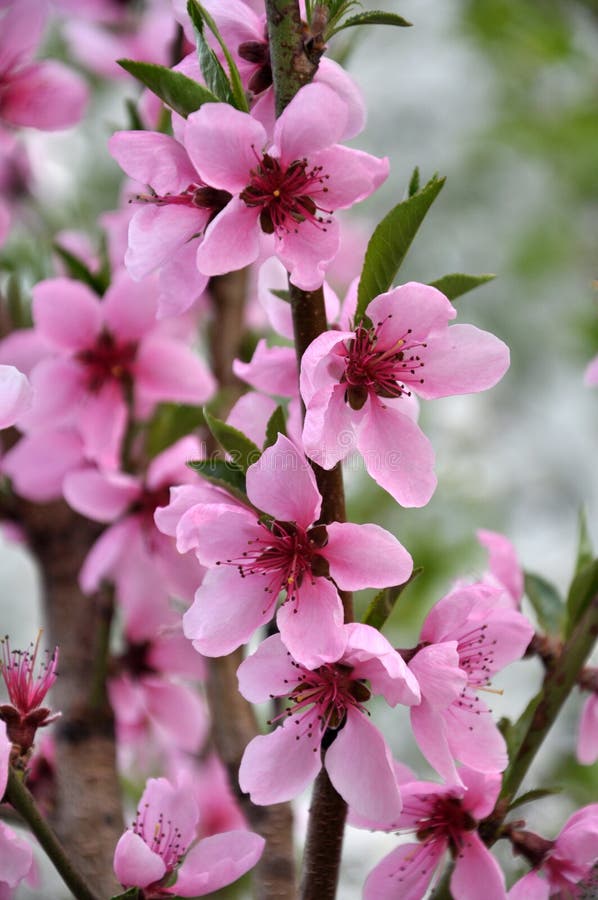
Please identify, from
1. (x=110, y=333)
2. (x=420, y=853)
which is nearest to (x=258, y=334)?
(x=110, y=333)

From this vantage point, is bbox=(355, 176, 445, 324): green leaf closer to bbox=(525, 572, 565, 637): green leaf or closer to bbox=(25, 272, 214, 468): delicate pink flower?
bbox=(525, 572, 565, 637): green leaf

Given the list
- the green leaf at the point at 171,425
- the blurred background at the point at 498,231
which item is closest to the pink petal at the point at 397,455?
the green leaf at the point at 171,425

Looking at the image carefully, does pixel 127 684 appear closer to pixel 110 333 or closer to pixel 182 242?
pixel 110 333

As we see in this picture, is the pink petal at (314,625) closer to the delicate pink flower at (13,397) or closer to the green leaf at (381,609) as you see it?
the green leaf at (381,609)

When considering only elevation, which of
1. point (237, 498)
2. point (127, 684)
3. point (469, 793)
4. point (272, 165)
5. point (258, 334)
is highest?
point (272, 165)

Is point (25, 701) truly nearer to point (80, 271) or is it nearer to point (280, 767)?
point (280, 767)

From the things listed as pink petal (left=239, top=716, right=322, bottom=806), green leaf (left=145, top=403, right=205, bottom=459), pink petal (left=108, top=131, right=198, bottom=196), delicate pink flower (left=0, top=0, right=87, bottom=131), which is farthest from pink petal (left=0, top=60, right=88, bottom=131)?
pink petal (left=239, top=716, right=322, bottom=806)
